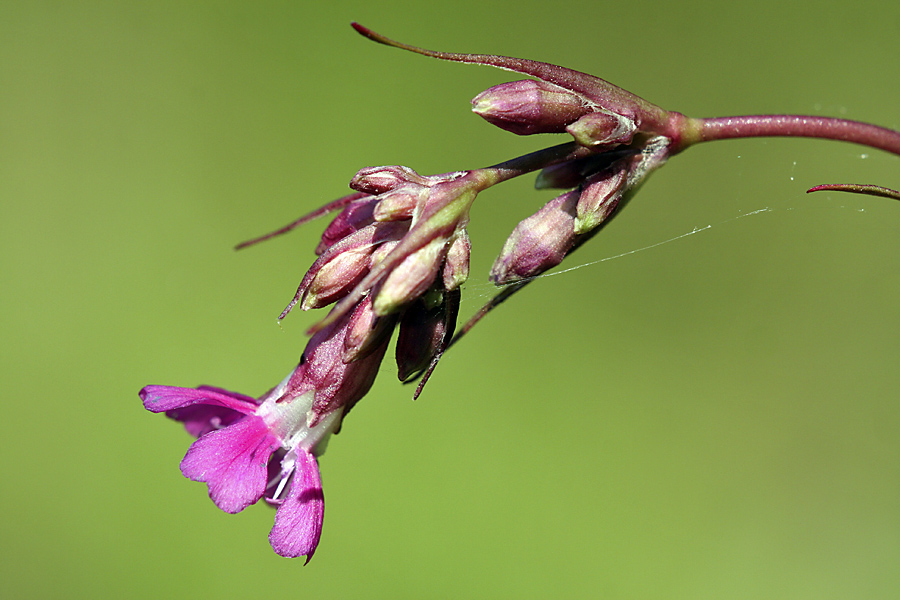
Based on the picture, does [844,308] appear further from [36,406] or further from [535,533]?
[36,406]

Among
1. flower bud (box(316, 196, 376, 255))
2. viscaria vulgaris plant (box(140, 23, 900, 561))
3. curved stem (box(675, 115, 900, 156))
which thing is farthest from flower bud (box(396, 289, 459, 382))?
curved stem (box(675, 115, 900, 156))

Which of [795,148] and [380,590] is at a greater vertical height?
[795,148]

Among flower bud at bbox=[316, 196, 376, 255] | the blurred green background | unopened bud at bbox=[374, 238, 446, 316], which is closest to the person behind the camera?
unopened bud at bbox=[374, 238, 446, 316]

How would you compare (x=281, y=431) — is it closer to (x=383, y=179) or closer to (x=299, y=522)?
(x=299, y=522)

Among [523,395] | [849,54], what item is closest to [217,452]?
[523,395]

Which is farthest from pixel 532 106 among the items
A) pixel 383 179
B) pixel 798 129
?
pixel 798 129

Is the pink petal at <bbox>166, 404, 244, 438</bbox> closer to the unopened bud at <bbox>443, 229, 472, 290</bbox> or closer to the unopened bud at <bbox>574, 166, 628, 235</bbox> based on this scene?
the unopened bud at <bbox>443, 229, 472, 290</bbox>

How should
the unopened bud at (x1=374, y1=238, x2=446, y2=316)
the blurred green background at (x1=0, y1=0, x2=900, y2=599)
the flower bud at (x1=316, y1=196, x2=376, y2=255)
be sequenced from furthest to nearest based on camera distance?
the blurred green background at (x1=0, y1=0, x2=900, y2=599), the flower bud at (x1=316, y1=196, x2=376, y2=255), the unopened bud at (x1=374, y1=238, x2=446, y2=316)
